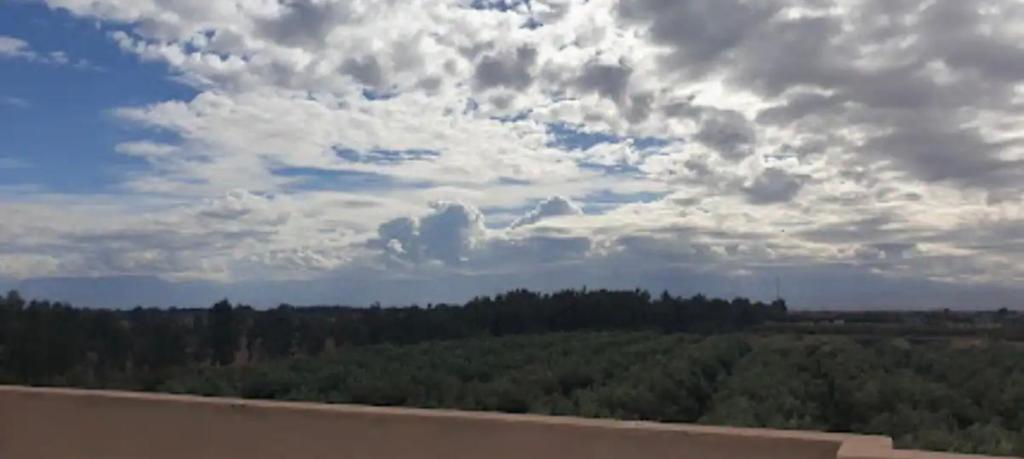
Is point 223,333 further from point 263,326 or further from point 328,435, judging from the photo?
point 328,435

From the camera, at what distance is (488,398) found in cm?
1620

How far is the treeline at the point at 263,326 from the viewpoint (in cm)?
2917

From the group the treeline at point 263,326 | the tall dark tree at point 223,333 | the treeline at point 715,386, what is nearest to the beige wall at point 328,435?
the treeline at point 715,386

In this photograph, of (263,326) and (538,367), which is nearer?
(538,367)

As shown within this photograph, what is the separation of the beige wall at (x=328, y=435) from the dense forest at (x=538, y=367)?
713 centimetres

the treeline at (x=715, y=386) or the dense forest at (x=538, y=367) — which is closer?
the treeline at (x=715, y=386)

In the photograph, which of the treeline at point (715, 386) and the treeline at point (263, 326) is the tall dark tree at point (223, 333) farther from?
the treeline at point (715, 386)

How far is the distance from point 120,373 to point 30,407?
1091 inches

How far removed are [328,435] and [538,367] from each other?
16371 mm

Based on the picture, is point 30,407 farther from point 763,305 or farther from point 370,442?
point 763,305

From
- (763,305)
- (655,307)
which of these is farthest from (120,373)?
(763,305)

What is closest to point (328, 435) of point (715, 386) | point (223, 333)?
point (715, 386)

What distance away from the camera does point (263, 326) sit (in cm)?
3947

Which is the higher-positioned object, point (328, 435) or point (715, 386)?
point (328, 435)
